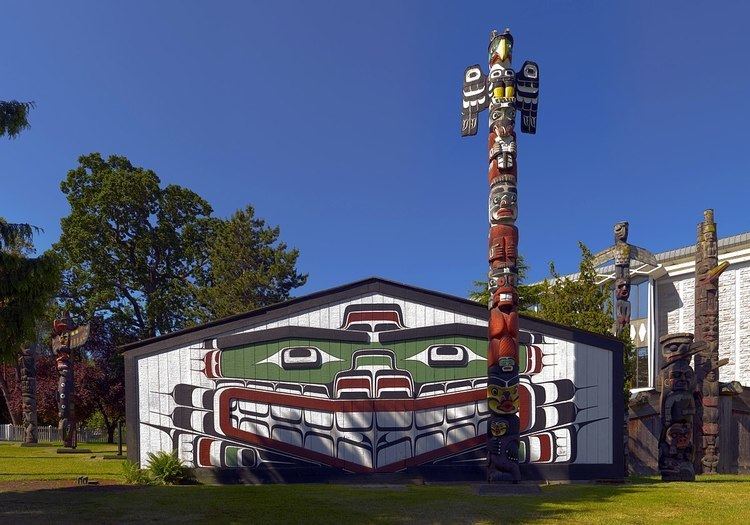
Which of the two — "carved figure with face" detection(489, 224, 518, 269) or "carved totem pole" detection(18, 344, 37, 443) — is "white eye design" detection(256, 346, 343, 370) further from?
"carved totem pole" detection(18, 344, 37, 443)

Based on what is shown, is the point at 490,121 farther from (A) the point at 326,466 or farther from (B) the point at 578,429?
(A) the point at 326,466

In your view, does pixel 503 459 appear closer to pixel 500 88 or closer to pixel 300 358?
pixel 300 358

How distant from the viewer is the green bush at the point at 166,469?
14.8 metres

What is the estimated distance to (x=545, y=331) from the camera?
16.5 m

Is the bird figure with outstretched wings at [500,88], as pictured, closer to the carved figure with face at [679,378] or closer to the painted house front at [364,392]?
the painted house front at [364,392]

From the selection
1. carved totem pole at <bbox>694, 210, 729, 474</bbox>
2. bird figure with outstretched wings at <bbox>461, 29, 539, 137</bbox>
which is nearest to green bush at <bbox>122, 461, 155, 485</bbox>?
bird figure with outstretched wings at <bbox>461, 29, 539, 137</bbox>

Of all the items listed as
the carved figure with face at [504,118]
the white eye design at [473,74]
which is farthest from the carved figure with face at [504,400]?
the white eye design at [473,74]

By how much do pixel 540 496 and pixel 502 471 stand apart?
119cm

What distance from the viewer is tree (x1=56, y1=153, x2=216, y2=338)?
4022 cm

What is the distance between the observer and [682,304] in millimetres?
32750

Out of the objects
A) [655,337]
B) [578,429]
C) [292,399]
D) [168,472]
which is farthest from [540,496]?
[655,337]

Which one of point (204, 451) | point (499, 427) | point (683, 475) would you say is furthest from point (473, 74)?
point (204, 451)

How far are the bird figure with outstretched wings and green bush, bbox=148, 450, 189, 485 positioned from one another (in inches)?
503

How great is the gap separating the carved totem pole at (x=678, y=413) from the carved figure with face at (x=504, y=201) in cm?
619
